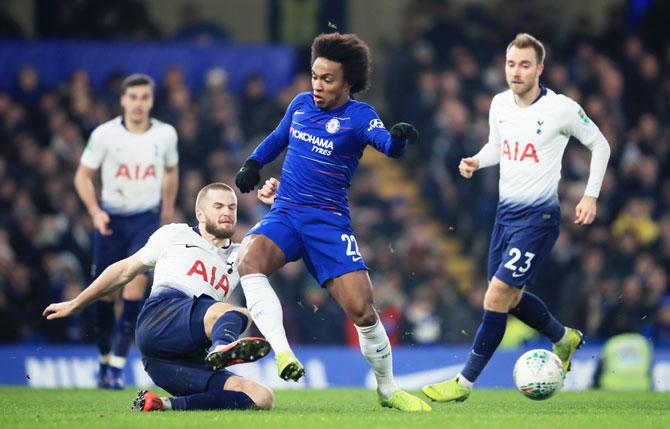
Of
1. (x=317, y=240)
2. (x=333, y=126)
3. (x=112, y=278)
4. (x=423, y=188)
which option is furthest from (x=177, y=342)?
(x=423, y=188)

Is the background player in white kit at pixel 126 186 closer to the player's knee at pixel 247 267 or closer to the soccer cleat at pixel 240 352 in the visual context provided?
the player's knee at pixel 247 267

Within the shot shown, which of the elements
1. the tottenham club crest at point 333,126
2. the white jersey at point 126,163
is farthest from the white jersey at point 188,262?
the white jersey at point 126,163

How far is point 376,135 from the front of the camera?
868 cm

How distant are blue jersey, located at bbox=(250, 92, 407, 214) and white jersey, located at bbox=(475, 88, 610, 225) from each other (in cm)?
140

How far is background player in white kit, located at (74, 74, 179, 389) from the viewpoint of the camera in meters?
12.0

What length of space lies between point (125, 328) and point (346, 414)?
3689 millimetres

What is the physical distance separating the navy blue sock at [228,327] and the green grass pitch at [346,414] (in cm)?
49

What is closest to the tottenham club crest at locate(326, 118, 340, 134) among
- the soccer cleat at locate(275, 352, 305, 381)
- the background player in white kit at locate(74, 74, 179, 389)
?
the soccer cleat at locate(275, 352, 305, 381)

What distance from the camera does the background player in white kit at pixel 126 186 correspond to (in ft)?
39.2

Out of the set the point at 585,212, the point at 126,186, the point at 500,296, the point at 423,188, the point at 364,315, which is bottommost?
the point at 423,188

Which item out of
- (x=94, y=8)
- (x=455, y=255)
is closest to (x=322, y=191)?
(x=455, y=255)

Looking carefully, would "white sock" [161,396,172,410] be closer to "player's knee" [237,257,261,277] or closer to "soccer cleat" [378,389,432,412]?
"player's knee" [237,257,261,277]

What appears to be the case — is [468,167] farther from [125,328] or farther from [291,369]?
[125,328]

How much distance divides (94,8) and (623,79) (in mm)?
8153
